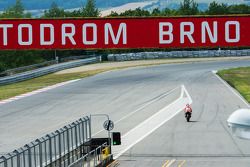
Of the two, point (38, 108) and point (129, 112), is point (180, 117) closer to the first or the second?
point (129, 112)

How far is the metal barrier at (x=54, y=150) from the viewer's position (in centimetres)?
2538

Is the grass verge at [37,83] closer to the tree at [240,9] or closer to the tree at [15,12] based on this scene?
the tree at [15,12]

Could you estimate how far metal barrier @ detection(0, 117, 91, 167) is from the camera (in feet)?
83.3

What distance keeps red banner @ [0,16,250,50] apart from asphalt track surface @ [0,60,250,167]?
1301 centimetres

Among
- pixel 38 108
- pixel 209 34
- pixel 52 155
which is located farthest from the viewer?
pixel 38 108

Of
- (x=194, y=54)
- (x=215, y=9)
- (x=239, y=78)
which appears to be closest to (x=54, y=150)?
(x=239, y=78)

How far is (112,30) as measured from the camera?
26.8 meters

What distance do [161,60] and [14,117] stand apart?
2288 inches

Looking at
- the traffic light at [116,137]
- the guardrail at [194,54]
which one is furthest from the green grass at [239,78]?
the traffic light at [116,137]

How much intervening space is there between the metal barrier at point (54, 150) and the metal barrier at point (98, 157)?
67 centimetres

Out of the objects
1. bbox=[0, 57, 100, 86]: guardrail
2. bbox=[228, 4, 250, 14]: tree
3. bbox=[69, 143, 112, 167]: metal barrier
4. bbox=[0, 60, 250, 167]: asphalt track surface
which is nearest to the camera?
bbox=[69, 143, 112, 167]: metal barrier

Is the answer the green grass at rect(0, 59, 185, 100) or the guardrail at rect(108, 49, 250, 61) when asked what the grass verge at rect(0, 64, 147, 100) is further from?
the guardrail at rect(108, 49, 250, 61)

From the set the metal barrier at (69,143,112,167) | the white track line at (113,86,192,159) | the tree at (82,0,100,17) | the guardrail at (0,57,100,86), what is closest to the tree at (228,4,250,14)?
the tree at (82,0,100,17)

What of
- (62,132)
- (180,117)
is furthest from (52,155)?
(180,117)
